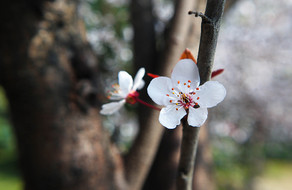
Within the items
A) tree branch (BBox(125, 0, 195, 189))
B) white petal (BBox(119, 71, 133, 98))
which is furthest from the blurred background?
white petal (BBox(119, 71, 133, 98))

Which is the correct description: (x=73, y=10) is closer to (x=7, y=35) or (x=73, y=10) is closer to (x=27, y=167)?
(x=7, y=35)

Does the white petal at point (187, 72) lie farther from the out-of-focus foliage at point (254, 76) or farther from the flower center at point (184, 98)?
the out-of-focus foliage at point (254, 76)

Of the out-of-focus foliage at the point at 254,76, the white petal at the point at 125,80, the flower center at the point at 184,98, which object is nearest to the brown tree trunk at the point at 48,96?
the white petal at the point at 125,80

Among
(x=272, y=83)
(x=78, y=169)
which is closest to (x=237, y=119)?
(x=272, y=83)

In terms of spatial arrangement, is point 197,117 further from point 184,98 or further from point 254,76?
point 254,76

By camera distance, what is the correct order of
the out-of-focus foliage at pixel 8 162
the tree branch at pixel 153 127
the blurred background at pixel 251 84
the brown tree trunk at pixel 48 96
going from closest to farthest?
the brown tree trunk at pixel 48 96, the tree branch at pixel 153 127, the out-of-focus foliage at pixel 8 162, the blurred background at pixel 251 84

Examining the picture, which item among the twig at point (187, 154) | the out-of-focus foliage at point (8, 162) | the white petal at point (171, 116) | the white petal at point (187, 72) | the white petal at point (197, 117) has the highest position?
the white petal at point (187, 72)
